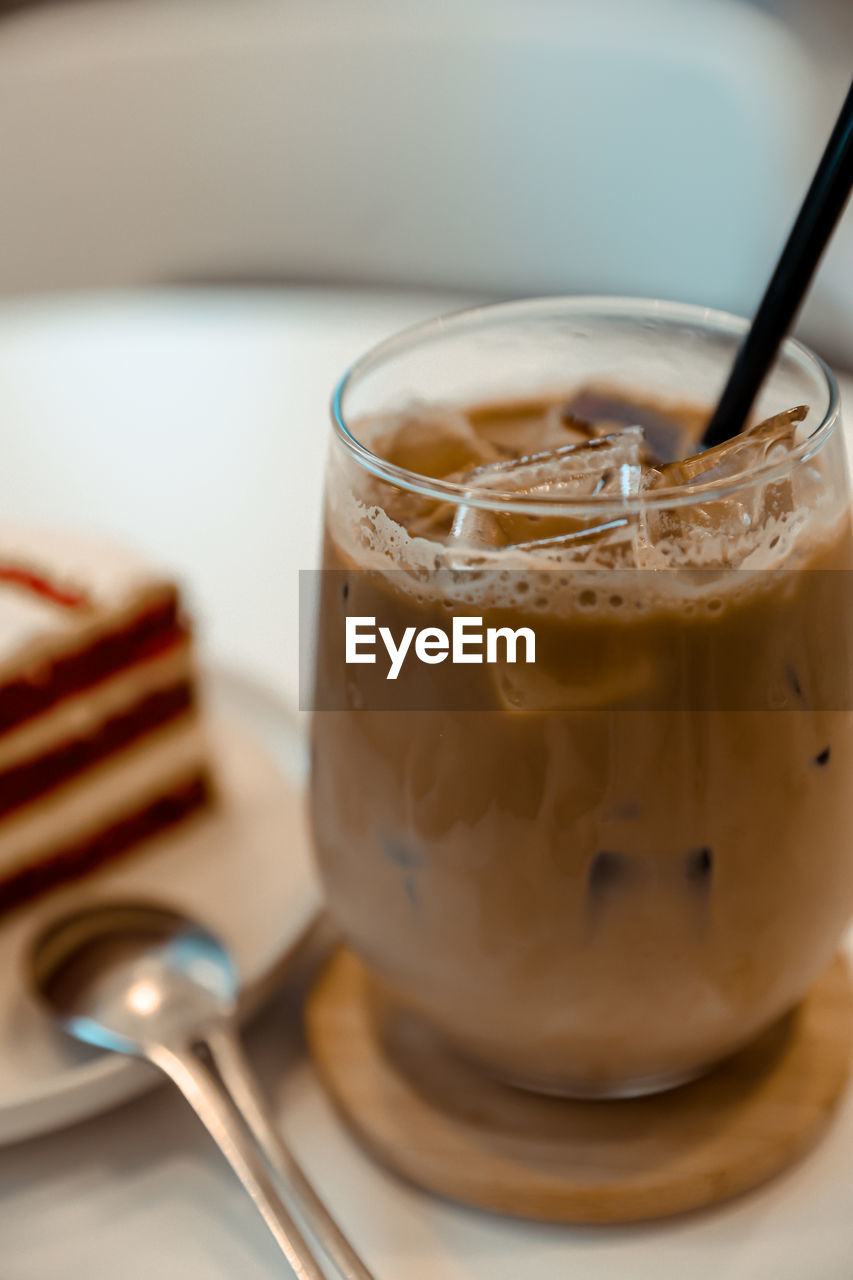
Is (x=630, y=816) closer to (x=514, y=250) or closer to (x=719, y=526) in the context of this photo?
(x=719, y=526)

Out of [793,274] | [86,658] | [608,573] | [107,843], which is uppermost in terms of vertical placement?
[793,274]

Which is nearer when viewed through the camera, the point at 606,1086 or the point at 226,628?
the point at 606,1086

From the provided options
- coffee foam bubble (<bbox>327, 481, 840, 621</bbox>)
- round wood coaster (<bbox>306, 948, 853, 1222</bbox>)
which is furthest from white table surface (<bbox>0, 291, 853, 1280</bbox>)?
coffee foam bubble (<bbox>327, 481, 840, 621</bbox>)

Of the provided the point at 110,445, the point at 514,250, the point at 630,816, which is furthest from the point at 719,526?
A: the point at 514,250

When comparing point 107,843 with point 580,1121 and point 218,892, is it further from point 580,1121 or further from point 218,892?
point 580,1121

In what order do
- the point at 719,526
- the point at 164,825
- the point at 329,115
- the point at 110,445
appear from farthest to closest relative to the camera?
the point at 329,115 → the point at 110,445 → the point at 164,825 → the point at 719,526

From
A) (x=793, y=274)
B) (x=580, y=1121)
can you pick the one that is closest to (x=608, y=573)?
(x=793, y=274)
